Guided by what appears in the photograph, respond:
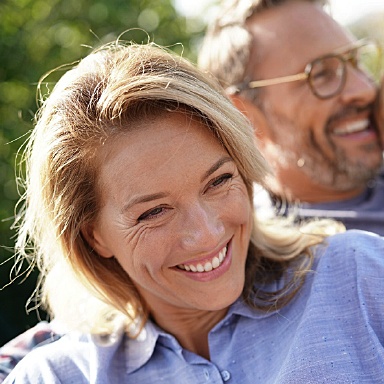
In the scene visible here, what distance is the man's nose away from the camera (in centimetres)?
342

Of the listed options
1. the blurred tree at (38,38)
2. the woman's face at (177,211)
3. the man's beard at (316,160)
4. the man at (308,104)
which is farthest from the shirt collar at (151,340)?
the blurred tree at (38,38)

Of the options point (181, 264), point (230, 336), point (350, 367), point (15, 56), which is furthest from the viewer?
point (15, 56)

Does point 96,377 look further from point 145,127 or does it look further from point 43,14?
point 43,14

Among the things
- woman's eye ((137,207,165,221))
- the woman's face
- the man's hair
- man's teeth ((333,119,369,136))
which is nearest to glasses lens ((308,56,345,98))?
man's teeth ((333,119,369,136))

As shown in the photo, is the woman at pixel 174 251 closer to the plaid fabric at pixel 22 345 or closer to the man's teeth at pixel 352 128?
the plaid fabric at pixel 22 345

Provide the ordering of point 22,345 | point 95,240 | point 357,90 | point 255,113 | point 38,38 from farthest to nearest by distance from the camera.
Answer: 1. point 38,38
2. point 255,113
3. point 357,90
4. point 22,345
5. point 95,240

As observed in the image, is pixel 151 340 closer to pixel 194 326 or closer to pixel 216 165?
pixel 194 326

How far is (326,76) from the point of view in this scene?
344cm

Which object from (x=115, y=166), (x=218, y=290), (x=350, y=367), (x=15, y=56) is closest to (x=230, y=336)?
(x=218, y=290)

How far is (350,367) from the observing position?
6.61 ft

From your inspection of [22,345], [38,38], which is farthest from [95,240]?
[38,38]

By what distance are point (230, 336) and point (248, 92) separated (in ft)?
5.40

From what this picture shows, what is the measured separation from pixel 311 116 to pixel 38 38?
1883mm

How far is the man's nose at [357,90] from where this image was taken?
11.2 feet
